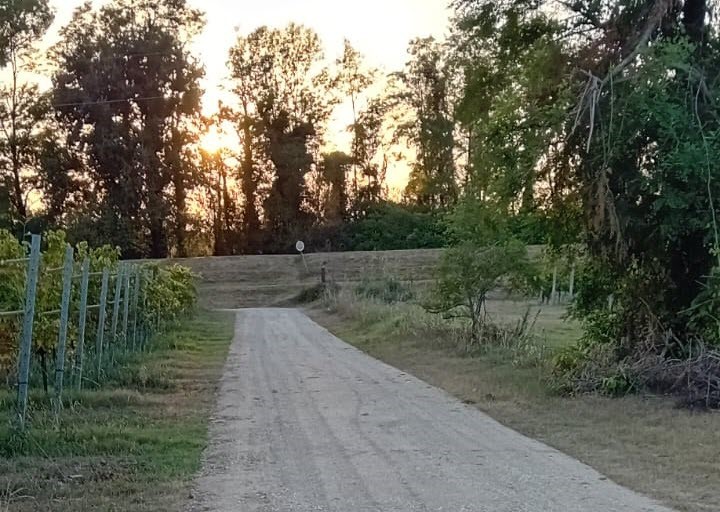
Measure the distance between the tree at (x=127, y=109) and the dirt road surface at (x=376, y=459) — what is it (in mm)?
38786

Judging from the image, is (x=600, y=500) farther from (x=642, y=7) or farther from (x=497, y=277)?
(x=497, y=277)

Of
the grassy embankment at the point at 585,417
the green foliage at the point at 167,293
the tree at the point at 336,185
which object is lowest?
the grassy embankment at the point at 585,417

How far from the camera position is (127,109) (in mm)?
49688

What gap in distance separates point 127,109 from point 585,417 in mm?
44474

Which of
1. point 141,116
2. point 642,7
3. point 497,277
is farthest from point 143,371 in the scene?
point 141,116

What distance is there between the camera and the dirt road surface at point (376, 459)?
6.16m

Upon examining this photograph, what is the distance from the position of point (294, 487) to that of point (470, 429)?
311 cm

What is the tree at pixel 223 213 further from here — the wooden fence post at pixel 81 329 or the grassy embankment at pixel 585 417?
the wooden fence post at pixel 81 329

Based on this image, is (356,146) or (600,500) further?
(356,146)

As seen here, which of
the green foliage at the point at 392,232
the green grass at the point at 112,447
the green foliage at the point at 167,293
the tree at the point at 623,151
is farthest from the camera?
the green foliage at the point at 392,232

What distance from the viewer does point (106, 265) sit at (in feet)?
47.1

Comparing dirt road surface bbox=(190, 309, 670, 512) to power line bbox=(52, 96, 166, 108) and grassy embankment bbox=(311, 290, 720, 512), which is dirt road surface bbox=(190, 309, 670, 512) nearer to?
grassy embankment bbox=(311, 290, 720, 512)

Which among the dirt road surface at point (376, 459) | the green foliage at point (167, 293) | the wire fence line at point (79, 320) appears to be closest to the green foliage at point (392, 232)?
the green foliage at point (167, 293)

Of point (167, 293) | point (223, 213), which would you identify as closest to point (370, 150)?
point (223, 213)
